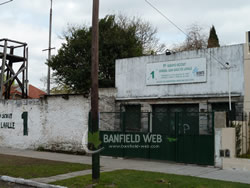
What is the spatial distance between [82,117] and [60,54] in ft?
40.7

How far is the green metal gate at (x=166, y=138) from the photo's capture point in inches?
471

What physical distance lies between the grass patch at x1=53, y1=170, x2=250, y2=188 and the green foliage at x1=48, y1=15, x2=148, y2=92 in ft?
50.4

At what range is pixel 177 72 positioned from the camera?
15.7 m

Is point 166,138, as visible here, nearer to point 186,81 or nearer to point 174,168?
point 174,168

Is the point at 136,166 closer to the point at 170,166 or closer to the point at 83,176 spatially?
the point at 170,166

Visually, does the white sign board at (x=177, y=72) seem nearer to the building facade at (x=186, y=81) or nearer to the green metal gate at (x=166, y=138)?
the building facade at (x=186, y=81)

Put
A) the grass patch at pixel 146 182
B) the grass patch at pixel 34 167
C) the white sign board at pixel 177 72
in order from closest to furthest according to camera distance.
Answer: the grass patch at pixel 146 182 → the grass patch at pixel 34 167 → the white sign board at pixel 177 72

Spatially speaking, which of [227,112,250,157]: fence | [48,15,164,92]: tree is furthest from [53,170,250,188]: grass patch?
[48,15,164,92]: tree

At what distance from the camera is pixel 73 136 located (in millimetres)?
16047

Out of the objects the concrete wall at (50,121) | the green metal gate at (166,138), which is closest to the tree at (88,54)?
the concrete wall at (50,121)

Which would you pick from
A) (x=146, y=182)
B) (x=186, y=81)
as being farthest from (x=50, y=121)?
(x=146, y=182)

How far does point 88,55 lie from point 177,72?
460 inches

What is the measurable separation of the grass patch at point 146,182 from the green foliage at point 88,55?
1537 centimetres

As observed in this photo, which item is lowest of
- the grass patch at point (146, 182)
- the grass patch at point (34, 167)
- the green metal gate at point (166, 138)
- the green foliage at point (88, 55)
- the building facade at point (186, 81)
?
the grass patch at point (34, 167)
